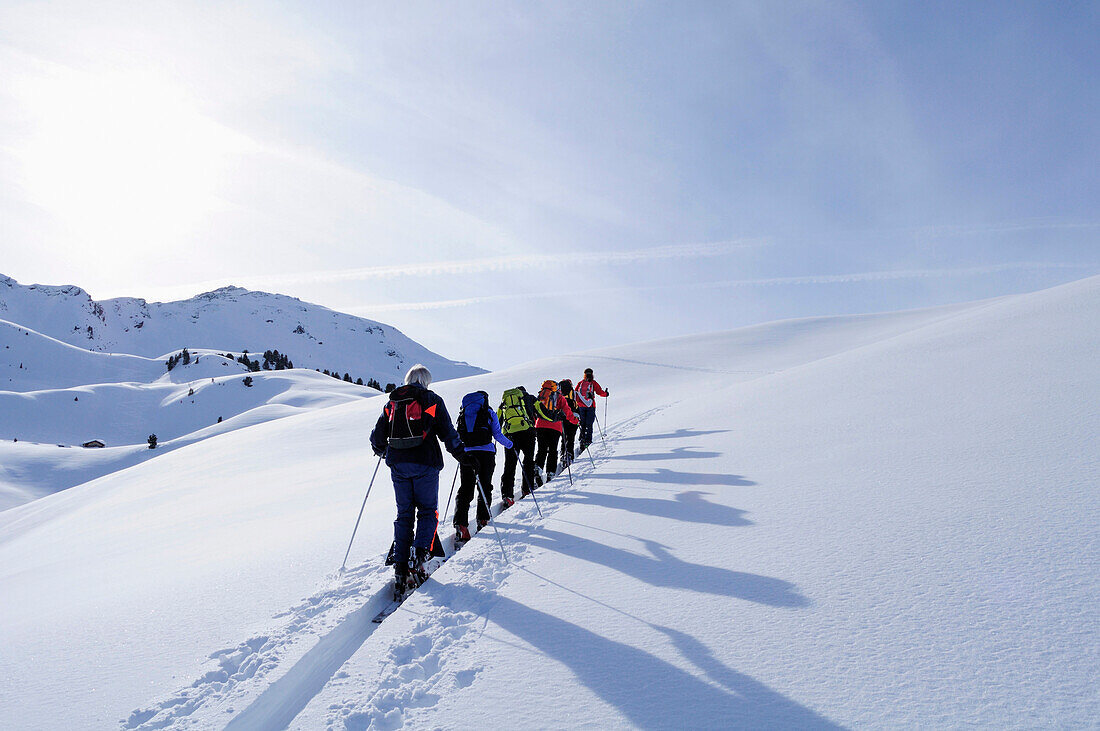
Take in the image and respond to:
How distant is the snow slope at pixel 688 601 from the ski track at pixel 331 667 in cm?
2

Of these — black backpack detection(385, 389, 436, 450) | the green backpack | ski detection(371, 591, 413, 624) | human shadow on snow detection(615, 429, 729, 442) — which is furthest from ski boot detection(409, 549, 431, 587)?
human shadow on snow detection(615, 429, 729, 442)

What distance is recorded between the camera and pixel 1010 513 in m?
4.17

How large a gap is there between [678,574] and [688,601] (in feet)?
1.63

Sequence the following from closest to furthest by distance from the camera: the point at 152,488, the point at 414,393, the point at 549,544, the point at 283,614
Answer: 1. the point at 283,614
2. the point at 414,393
3. the point at 549,544
4. the point at 152,488

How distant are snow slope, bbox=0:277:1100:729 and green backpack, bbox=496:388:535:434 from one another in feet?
4.07

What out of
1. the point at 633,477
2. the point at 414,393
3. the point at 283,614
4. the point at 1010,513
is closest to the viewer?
the point at 1010,513

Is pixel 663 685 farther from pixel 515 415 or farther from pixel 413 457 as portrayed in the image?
pixel 515 415

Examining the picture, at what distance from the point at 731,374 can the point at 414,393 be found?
77.0 feet

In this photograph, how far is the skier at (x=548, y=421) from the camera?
965 cm

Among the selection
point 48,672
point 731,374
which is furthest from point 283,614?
point 731,374

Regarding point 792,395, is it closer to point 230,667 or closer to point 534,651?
point 534,651

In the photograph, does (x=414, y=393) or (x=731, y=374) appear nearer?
(x=414, y=393)

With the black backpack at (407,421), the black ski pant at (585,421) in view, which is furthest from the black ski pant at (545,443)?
the black backpack at (407,421)

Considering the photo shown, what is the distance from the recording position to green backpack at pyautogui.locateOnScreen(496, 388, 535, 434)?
8883 millimetres
